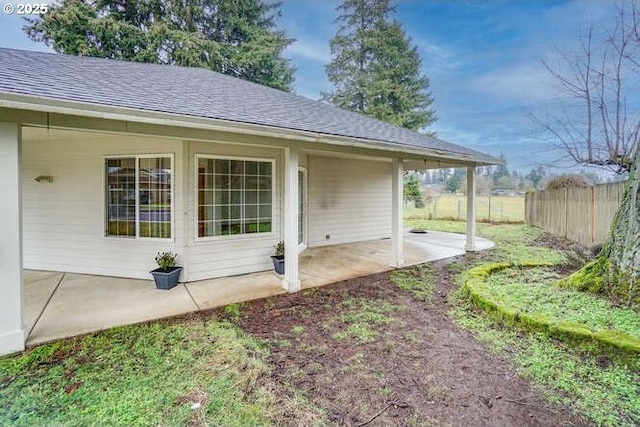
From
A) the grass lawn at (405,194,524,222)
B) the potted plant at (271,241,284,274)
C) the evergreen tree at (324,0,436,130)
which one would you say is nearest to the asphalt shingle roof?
the potted plant at (271,241,284,274)

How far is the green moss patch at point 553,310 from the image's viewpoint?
3135 mm

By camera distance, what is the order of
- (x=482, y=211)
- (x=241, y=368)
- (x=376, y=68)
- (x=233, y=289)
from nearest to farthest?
1. (x=241, y=368)
2. (x=233, y=289)
3. (x=482, y=211)
4. (x=376, y=68)

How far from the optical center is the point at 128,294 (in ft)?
16.6

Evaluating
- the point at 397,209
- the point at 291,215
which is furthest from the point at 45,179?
the point at 397,209

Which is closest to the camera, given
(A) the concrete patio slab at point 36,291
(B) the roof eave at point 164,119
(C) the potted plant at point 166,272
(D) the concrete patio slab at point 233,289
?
(B) the roof eave at point 164,119

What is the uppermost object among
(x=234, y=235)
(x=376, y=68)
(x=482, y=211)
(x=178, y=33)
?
(x=376, y=68)

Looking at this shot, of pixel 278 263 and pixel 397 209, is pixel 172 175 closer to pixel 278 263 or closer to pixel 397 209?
pixel 278 263

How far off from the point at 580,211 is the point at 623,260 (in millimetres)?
6562

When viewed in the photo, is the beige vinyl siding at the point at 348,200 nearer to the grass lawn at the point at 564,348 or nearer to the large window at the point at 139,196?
the large window at the point at 139,196

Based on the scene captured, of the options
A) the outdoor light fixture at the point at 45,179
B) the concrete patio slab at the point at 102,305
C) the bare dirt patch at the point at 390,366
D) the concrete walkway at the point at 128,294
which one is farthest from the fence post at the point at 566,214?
the outdoor light fixture at the point at 45,179

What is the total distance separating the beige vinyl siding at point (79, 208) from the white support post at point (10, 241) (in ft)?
7.93

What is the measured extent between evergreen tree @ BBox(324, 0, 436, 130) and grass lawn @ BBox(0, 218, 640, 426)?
16.7m

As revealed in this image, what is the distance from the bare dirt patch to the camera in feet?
7.79

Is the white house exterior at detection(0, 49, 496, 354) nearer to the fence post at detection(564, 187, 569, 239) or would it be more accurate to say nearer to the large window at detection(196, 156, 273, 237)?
the large window at detection(196, 156, 273, 237)
